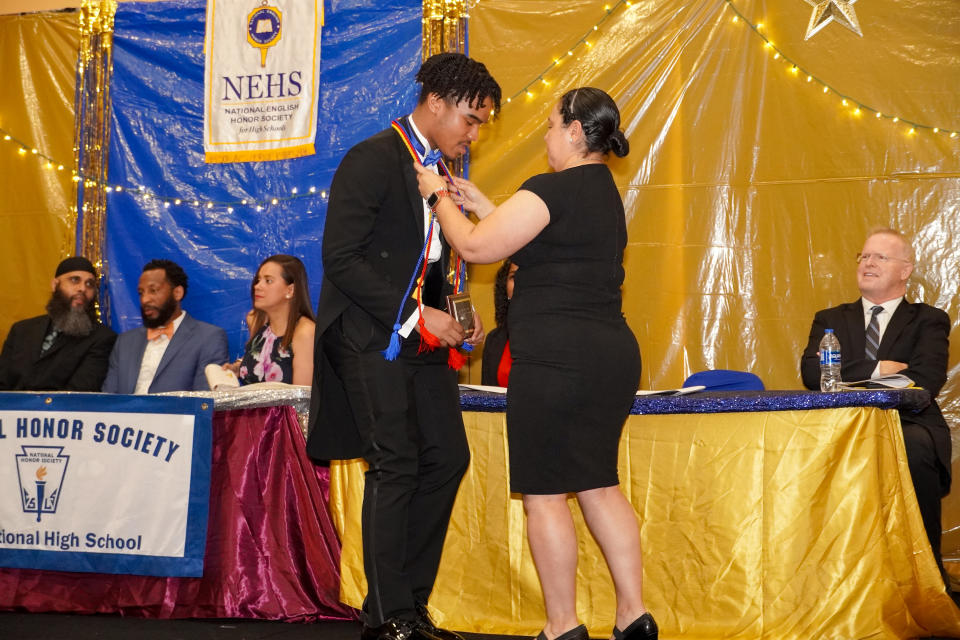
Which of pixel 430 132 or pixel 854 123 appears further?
pixel 854 123

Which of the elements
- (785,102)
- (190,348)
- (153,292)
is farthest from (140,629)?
(785,102)

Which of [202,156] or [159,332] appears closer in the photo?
[159,332]

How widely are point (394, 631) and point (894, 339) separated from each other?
259cm

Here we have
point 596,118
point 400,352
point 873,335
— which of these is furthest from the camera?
point 873,335

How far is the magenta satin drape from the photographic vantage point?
3.49 metres

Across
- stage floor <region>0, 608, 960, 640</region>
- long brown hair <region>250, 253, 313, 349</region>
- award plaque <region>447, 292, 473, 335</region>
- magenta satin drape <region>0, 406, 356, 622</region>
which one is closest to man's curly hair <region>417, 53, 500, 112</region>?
award plaque <region>447, 292, 473, 335</region>

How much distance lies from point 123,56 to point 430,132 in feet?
11.4

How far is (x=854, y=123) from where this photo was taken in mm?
4574

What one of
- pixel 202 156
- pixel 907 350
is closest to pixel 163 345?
pixel 202 156

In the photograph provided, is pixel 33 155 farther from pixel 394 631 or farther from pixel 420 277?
pixel 394 631

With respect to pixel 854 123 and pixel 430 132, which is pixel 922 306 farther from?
pixel 430 132

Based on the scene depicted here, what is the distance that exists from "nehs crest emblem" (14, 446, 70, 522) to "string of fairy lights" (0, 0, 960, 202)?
6.82ft

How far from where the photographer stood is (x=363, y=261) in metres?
2.67

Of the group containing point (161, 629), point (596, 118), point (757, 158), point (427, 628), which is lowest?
point (161, 629)
